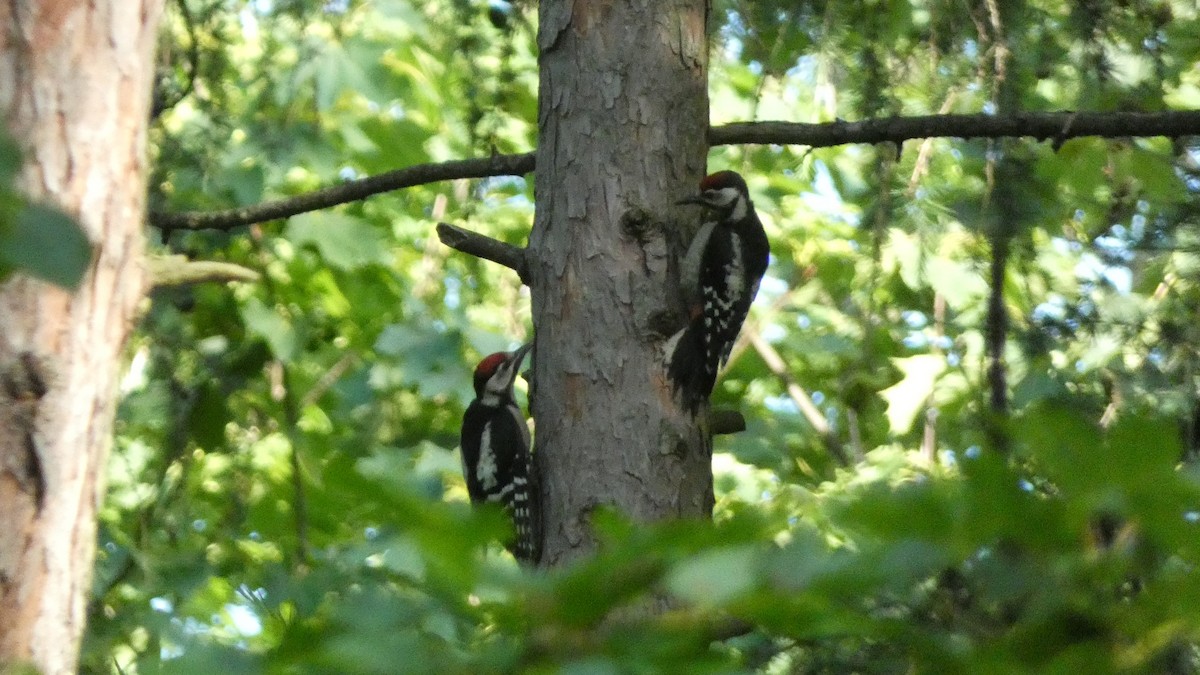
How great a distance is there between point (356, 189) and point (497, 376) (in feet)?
3.20

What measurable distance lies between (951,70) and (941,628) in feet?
8.73

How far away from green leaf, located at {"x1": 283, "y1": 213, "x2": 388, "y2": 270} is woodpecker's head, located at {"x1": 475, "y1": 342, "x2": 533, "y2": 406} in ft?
3.23

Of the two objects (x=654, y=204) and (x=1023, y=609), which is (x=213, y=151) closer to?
(x=654, y=204)

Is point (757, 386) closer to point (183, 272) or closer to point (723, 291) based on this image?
point (723, 291)

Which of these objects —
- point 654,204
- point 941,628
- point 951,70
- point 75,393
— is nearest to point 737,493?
point 951,70

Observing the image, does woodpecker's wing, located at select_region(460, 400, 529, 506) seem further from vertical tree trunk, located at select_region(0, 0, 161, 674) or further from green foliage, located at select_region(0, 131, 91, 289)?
green foliage, located at select_region(0, 131, 91, 289)

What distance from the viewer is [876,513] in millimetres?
586

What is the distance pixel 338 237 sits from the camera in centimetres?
461

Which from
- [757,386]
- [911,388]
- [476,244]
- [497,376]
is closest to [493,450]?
[497,376]

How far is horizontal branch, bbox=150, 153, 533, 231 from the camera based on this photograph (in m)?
2.98

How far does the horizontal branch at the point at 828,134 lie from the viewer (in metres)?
2.66

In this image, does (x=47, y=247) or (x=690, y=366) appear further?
(x=690, y=366)

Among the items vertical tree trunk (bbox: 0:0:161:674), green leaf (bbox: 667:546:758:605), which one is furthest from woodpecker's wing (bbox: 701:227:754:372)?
green leaf (bbox: 667:546:758:605)

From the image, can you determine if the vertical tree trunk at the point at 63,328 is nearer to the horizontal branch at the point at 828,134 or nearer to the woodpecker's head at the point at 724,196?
the horizontal branch at the point at 828,134
